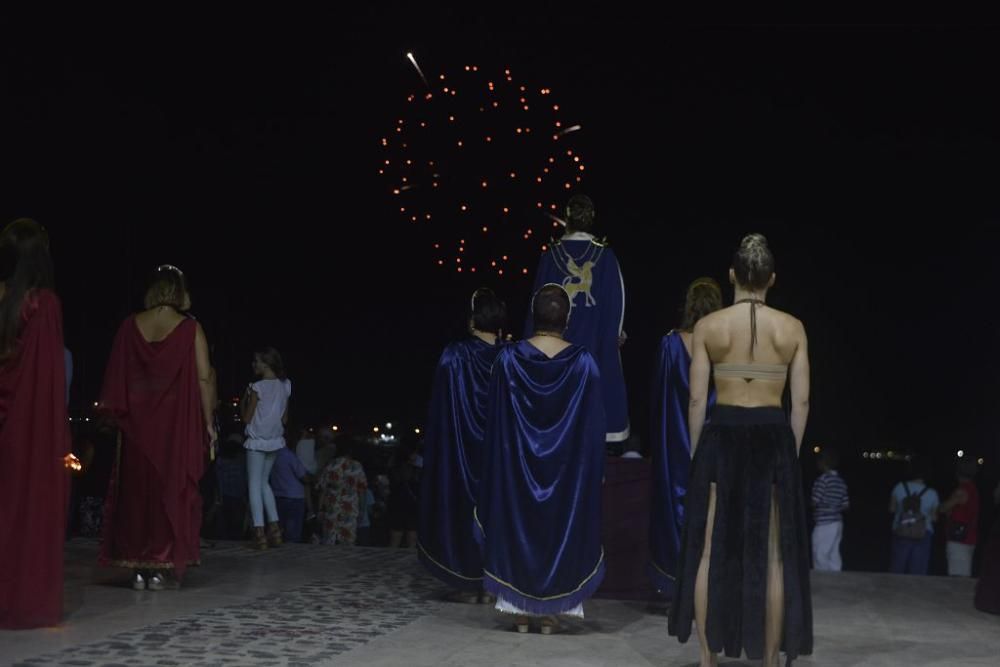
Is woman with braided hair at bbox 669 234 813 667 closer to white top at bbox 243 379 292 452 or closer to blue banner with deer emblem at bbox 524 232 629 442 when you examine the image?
blue banner with deer emblem at bbox 524 232 629 442

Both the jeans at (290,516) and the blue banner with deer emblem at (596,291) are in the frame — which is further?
the jeans at (290,516)

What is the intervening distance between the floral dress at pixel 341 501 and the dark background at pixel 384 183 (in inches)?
191

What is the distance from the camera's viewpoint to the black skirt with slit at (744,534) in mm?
5320

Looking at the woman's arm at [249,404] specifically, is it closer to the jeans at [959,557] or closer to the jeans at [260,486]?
the jeans at [260,486]

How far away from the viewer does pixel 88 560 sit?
29.4 feet

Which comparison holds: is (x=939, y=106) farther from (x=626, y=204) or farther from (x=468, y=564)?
(x=468, y=564)

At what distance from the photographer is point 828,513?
37.6 feet

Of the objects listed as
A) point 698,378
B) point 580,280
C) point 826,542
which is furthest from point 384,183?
point 698,378

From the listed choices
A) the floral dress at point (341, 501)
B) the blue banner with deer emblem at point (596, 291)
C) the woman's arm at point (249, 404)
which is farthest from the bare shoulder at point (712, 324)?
the floral dress at point (341, 501)

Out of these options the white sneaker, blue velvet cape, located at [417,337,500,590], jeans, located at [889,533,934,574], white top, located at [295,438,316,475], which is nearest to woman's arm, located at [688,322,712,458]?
blue velvet cape, located at [417,337,500,590]

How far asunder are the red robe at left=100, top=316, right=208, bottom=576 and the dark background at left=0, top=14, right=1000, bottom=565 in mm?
6286

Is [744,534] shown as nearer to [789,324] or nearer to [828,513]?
[789,324]

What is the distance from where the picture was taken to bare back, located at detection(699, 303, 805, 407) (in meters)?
5.38

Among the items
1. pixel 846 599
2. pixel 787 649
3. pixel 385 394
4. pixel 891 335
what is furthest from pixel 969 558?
pixel 385 394
